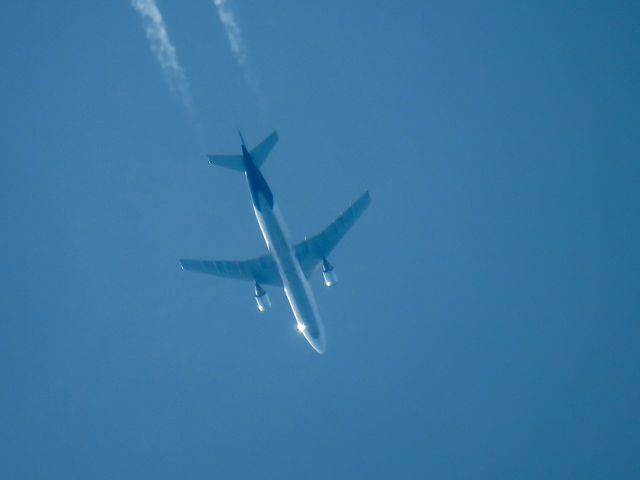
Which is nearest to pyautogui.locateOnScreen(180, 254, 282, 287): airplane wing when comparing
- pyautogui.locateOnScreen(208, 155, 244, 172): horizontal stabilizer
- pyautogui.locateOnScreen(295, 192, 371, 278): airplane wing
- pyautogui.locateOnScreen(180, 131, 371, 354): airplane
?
pyautogui.locateOnScreen(180, 131, 371, 354): airplane

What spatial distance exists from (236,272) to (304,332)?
20.0ft

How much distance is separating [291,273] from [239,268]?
4.46 metres

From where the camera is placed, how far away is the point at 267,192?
35.2 metres

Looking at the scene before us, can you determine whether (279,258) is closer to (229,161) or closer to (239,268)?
(239,268)

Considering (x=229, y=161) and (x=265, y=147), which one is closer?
(x=229, y=161)

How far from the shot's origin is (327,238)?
130 ft

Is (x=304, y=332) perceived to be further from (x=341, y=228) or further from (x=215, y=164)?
(x=215, y=164)

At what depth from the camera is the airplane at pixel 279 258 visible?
115 feet

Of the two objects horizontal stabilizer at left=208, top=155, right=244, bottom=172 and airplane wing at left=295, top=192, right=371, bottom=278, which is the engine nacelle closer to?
A: airplane wing at left=295, top=192, right=371, bottom=278

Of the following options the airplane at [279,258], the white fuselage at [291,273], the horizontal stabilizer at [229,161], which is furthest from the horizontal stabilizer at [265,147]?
the white fuselage at [291,273]

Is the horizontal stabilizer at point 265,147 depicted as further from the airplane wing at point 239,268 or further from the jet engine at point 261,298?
the jet engine at point 261,298

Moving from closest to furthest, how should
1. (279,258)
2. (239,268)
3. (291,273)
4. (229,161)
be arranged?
(229,161)
(279,258)
(291,273)
(239,268)

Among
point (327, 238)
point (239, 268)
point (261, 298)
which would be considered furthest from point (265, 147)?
point (261, 298)

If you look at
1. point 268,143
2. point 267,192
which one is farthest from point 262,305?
point 268,143
